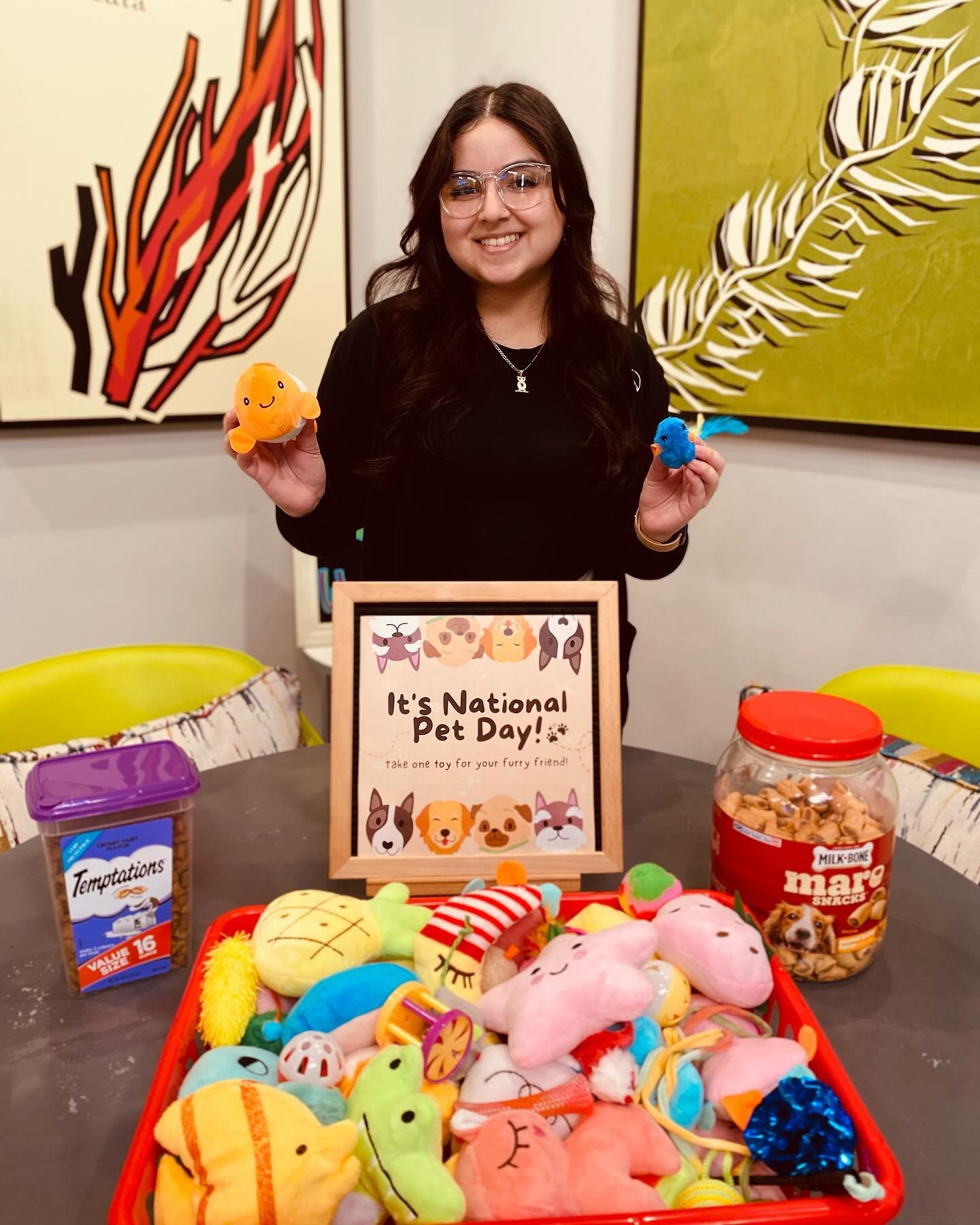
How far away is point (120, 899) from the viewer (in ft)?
2.53

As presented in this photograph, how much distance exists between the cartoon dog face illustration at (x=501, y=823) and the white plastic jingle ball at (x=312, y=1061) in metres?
0.33

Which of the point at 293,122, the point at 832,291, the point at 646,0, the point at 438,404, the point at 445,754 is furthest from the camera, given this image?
the point at 293,122

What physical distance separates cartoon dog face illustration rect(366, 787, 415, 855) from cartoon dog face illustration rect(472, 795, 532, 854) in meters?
0.07

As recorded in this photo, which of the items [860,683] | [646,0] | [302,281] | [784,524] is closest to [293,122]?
[302,281]

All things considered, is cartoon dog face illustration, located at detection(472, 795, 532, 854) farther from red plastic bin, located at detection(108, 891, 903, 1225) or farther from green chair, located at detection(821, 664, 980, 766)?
green chair, located at detection(821, 664, 980, 766)

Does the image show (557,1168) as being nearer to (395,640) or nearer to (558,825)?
(558,825)

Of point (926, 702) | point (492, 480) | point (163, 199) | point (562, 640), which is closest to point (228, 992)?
point (562, 640)

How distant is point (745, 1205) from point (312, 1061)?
28 centimetres

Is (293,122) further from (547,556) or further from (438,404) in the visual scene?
(547,556)

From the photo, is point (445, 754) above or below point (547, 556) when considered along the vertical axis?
below

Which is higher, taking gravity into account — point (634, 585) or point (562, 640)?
point (562, 640)

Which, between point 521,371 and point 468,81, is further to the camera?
point 468,81

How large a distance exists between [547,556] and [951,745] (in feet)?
2.40

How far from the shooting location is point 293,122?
214 centimetres
